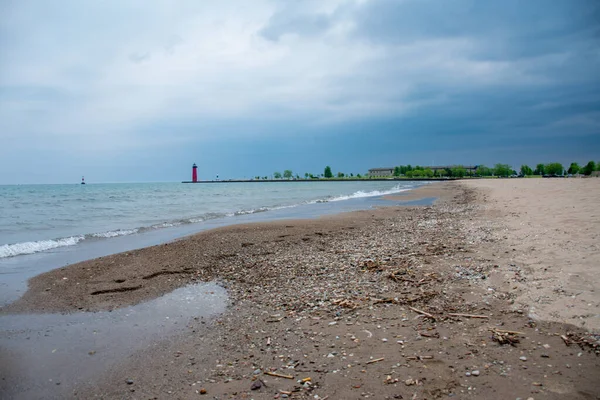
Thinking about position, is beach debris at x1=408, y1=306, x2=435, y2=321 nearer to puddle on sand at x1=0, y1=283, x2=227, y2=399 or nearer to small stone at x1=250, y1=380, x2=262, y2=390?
small stone at x1=250, y1=380, x2=262, y2=390

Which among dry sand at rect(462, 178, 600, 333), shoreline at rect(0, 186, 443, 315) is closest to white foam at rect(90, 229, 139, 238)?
shoreline at rect(0, 186, 443, 315)

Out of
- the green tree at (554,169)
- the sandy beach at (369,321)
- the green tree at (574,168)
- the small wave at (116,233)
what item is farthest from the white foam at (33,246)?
the green tree at (554,169)

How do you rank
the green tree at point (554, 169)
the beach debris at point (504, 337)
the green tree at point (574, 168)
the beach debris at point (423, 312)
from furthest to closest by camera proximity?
the green tree at point (554, 169) < the green tree at point (574, 168) < the beach debris at point (423, 312) < the beach debris at point (504, 337)

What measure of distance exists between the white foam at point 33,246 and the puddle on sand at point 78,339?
8.39m

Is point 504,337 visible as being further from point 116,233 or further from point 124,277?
point 116,233

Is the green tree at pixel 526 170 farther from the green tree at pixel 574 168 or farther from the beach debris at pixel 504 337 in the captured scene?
the beach debris at pixel 504 337

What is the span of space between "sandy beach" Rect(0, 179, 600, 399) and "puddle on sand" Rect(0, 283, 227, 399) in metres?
0.13

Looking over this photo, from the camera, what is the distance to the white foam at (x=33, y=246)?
13469 millimetres

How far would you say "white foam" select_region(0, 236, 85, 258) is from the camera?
13.5 meters

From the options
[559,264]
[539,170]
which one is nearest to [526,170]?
[539,170]

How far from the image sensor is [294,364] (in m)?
4.68

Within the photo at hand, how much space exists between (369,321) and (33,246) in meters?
15.1

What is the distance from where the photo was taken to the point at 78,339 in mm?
5805

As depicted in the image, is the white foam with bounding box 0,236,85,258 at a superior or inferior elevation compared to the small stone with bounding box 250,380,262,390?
inferior
